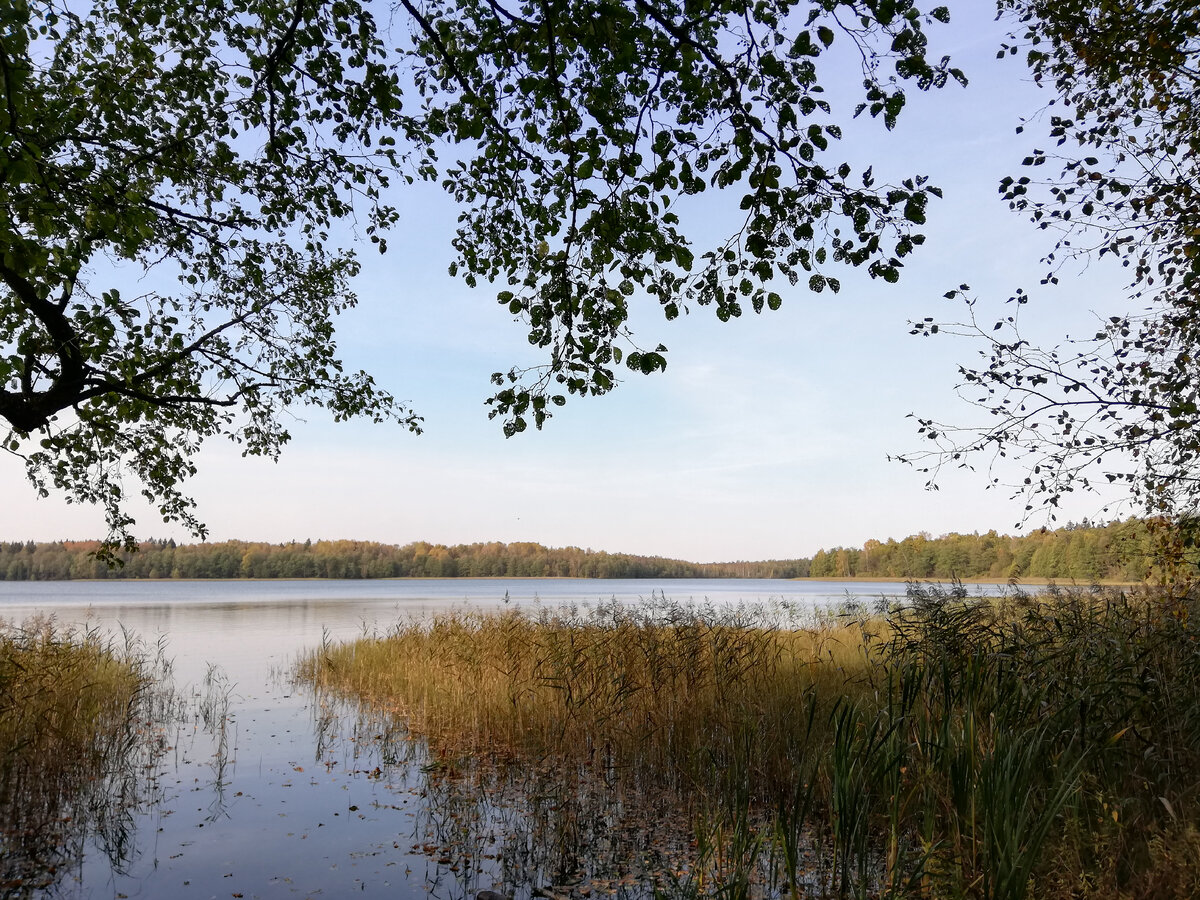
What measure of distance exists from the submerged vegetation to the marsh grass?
9.52 ft

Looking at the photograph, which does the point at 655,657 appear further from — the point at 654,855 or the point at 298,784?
the point at 298,784

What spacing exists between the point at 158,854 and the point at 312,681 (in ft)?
28.4

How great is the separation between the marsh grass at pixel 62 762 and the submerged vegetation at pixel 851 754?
290cm

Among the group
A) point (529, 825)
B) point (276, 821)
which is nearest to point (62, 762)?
point (276, 821)

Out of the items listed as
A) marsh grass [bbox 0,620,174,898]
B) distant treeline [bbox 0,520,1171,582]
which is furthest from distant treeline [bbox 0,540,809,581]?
marsh grass [bbox 0,620,174,898]

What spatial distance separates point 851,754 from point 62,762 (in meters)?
7.69

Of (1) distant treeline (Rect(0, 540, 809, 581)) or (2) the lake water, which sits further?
(1) distant treeline (Rect(0, 540, 809, 581))

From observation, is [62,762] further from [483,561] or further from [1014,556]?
[483,561]

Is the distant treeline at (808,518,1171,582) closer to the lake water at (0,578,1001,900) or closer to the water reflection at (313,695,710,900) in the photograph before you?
the water reflection at (313,695,710,900)

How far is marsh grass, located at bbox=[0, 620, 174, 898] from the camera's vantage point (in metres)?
5.60

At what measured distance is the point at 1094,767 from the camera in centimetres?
479

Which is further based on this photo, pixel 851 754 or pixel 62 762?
pixel 62 762

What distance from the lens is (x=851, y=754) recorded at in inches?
171

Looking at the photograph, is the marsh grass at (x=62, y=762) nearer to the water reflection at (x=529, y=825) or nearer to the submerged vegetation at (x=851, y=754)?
the water reflection at (x=529, y=825)
